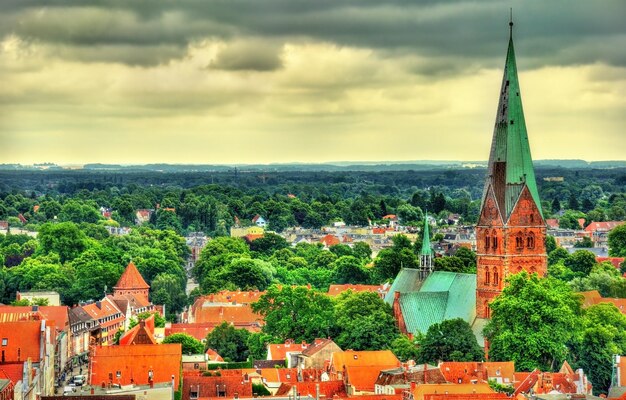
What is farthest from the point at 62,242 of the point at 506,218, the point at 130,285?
the point at 506,218

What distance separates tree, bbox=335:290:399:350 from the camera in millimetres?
93875

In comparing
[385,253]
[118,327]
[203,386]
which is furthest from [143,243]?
[203,386]

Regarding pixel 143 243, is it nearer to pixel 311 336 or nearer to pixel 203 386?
pixel 311 336

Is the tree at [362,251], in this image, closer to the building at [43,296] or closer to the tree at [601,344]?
the building at [43,296]

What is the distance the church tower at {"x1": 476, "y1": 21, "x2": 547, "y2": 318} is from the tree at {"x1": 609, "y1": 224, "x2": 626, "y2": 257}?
7442cm

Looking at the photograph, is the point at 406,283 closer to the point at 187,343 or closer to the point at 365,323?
the point at 365,323

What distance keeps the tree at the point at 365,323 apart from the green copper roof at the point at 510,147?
12.1 meters

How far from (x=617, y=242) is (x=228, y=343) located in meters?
84.9

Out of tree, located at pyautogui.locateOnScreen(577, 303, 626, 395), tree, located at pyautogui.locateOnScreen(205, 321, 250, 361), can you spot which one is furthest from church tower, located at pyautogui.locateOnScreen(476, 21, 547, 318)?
tree, located at pyautogui.locateOnScreen(205, 321, 250, 361)

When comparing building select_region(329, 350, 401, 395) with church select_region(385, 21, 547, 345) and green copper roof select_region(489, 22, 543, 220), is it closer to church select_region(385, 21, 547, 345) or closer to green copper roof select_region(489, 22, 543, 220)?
church select_region(385, 21, 547, 345)

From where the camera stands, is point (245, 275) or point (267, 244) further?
point (267, 244)

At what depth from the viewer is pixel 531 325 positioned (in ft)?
289

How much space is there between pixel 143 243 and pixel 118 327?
70.9m

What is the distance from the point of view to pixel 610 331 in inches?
3501
